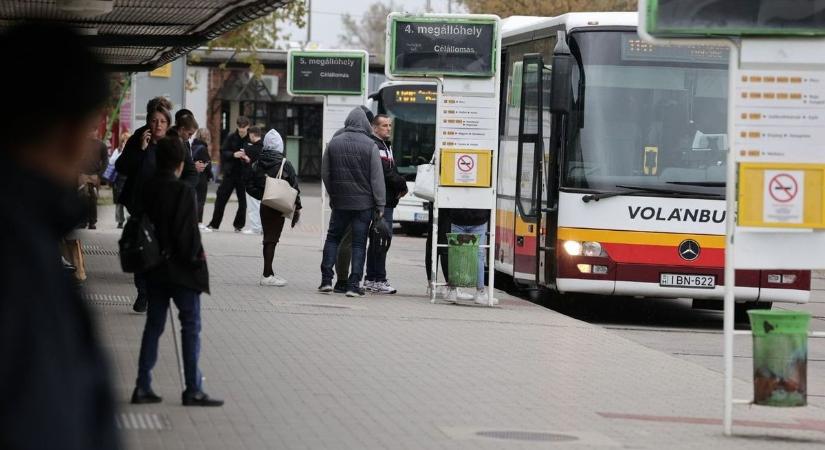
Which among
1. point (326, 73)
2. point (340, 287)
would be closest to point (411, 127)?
point (326, 73)

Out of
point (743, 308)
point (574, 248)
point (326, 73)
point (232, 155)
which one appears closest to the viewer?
point (574, 248)

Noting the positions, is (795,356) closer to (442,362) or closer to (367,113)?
(442,362)

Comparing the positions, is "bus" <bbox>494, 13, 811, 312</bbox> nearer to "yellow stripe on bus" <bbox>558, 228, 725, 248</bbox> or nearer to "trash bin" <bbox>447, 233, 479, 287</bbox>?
"yellow stripe on bus" <bbox>558, 228, 725, 248</bbox>

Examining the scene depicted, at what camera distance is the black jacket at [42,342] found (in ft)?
7.15

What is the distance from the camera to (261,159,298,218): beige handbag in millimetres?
16578

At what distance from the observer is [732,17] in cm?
855

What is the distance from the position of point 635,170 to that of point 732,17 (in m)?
7.20

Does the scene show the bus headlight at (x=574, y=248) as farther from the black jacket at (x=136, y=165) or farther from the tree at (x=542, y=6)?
the tree at (x=542, y=6)

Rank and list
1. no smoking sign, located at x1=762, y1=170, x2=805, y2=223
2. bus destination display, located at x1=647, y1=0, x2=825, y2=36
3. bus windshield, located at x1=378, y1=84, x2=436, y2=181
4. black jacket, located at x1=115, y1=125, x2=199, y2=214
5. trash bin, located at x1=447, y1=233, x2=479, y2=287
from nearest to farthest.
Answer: bus destination display, located at x1=647, y1=0, x2=825, y2=36 → no smoking sign, located at x1=762, y1=170, x2=805, y2=223 → black jacket, located at x1=115, y1=125, x2=199, y2=214 → trash bin, located at x1=447, y1=233, x2=479, y2=287 → bus windshield, located at x1=378, y1=84, x2=436, y2=181

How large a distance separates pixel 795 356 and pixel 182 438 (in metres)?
3.33

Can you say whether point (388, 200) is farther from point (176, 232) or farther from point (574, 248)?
point (176, 232)

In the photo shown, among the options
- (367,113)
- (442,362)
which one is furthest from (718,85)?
(442,362)

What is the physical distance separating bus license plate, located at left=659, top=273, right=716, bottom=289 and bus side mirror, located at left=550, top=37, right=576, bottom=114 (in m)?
1.90

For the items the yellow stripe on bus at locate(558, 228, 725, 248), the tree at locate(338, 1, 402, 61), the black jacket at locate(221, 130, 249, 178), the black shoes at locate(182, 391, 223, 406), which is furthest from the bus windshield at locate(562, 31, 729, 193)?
the tree at locate(338, 1, 402, 61)
